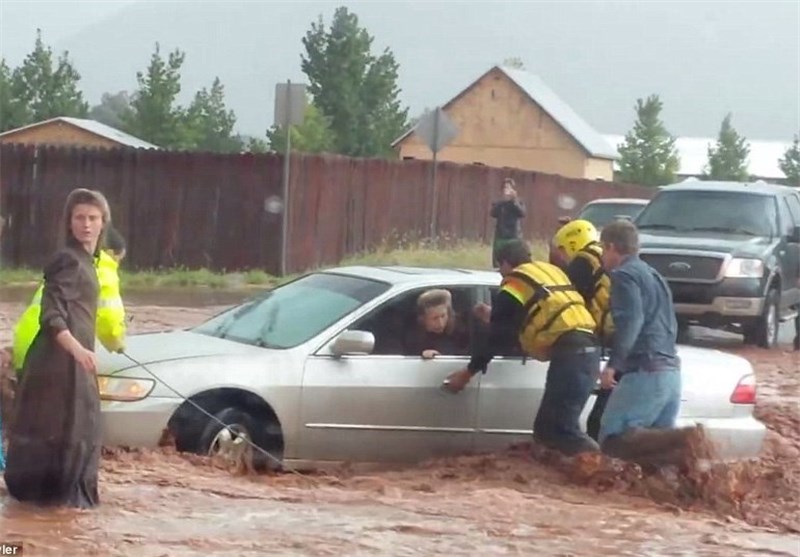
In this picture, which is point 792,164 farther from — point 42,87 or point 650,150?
point 42,87

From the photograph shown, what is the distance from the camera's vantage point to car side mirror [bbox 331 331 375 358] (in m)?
9.52

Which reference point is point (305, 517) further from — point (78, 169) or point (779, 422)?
point (78, 169)

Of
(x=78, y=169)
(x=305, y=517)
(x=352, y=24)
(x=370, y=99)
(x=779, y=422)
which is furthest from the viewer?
(x=370, y=99)

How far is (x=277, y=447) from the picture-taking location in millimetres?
9523

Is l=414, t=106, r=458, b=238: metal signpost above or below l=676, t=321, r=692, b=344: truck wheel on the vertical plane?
above

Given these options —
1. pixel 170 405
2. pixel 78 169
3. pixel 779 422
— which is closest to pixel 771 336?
pixel 779 422

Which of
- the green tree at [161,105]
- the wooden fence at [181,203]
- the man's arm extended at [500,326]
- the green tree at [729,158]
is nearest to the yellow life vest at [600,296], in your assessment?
the man's arm extended at [500,326]

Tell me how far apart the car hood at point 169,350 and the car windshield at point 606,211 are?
16019 millimetres

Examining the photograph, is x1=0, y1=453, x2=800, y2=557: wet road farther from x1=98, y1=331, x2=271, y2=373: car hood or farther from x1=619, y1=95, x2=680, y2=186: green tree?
x1=619, y1=95, x2=680, y2=186: green tree

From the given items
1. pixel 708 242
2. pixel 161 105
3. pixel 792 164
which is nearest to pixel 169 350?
pixel 708 242

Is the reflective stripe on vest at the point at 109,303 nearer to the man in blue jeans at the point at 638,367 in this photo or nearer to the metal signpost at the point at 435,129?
the man in blue jeans at the point at 638,367

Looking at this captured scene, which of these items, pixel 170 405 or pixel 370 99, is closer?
pixel 170 405

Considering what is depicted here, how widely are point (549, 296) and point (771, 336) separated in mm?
9976

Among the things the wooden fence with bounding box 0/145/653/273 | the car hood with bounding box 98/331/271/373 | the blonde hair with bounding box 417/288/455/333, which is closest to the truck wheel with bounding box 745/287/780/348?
the blonde hair with bounding box 417/288/455/333
